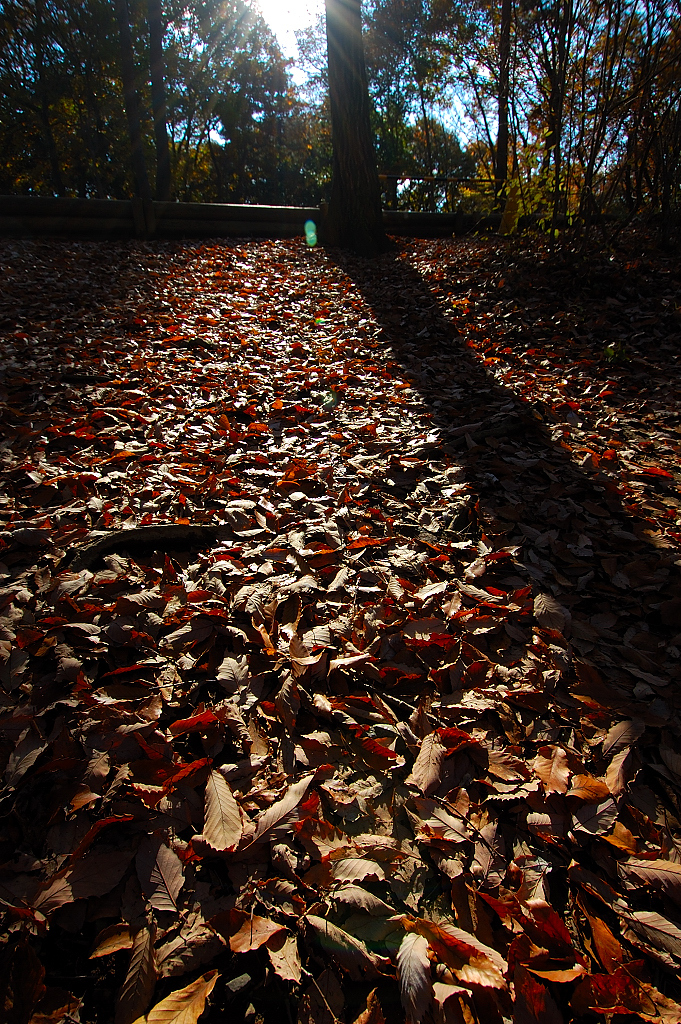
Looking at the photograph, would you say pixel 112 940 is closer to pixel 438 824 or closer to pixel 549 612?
pixel 438 824

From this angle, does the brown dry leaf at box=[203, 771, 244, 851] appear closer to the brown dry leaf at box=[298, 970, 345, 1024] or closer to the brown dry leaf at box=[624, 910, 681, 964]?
the brown dry leaf at box=[298, 970, 345, 1024]

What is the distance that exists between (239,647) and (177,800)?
0.57 m

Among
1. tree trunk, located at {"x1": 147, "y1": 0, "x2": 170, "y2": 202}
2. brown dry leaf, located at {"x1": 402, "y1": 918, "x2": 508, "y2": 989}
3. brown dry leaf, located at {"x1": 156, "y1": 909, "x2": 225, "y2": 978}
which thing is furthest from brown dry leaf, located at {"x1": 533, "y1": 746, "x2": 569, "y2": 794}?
tree trunk, located at {"x1": 147, "y1": 0, "x2": 170, "y2": 202}

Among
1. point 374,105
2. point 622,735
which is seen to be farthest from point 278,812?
point 374,105

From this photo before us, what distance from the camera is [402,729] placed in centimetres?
161

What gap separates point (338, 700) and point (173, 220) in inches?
363

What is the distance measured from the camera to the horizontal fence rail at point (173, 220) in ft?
25.9

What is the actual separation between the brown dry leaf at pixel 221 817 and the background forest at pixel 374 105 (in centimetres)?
638

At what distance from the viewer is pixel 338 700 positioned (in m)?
1.69

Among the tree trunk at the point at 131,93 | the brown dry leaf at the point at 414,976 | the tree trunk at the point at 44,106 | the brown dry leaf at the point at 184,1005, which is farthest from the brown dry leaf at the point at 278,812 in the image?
the tree trunk at the point at 44,106

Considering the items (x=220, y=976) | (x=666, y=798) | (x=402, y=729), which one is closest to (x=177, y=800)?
(x=220, y=976)

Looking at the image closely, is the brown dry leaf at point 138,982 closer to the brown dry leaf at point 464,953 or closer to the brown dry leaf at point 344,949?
the brown dry leaf at point 344,949

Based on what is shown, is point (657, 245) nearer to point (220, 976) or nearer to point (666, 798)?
point (666, 798)

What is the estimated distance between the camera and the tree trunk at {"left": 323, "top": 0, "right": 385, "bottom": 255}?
279 inches
